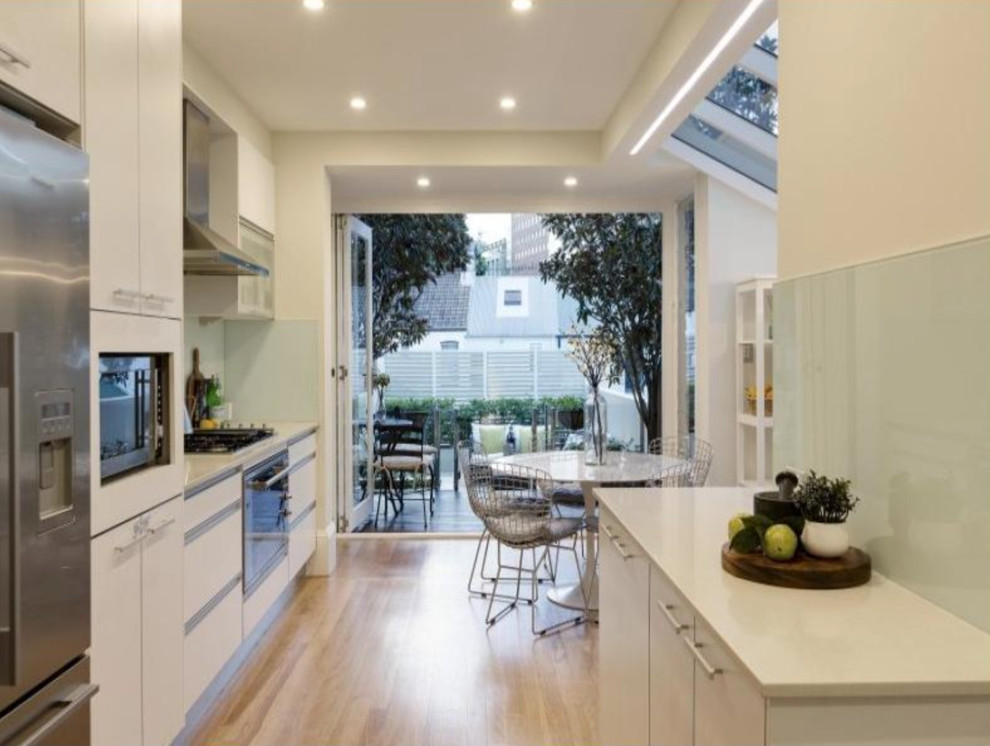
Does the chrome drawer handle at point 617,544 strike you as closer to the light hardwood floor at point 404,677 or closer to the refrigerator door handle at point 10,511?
the light hardwood floor at point 404,677

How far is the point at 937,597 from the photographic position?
1.41 meters

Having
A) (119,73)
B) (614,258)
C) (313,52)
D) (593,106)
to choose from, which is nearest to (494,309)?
Answer: (614,258)

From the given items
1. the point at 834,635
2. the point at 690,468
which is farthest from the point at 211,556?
the point at 690,468

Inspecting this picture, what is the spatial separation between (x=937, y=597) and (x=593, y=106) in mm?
3358

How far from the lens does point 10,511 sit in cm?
141

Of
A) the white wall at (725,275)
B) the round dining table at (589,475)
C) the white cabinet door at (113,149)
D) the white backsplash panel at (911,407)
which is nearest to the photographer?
the white backsplash panel at (911,407)

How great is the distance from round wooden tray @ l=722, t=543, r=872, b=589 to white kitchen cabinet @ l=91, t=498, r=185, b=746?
1.57 metres

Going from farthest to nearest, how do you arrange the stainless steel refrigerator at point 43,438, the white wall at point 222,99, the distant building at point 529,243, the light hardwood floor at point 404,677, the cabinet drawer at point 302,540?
the distant building at point 529,243 < the cabinet drawer at point 302,540 < the white wall at point 222,99 < the light hardwood floor at point 404,677 < the stainless steel refrigerator at point 43,438

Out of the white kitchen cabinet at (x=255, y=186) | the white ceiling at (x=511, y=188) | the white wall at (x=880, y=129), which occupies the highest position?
the white ceiling at (x=511, y=188)

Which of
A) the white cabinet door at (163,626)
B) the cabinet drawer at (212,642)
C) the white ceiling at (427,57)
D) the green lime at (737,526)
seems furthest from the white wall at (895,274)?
the cabinet drawer at (212,642)

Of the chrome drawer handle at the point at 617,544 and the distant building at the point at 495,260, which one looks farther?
the distant building at the point at 495,260

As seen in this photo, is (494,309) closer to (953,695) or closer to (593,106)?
(593,106)

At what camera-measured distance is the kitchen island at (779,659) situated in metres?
1.13

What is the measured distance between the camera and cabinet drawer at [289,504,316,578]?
4.00 meters
